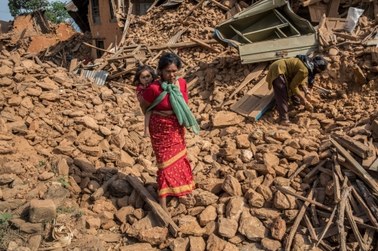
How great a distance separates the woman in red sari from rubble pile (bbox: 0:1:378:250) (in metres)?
0.21

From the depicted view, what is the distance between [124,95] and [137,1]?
8442 mm

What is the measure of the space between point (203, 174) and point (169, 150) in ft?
2.56

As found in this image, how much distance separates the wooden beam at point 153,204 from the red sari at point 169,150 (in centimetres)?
14

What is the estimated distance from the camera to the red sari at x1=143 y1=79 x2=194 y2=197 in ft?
10.4

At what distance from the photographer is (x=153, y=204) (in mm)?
3320

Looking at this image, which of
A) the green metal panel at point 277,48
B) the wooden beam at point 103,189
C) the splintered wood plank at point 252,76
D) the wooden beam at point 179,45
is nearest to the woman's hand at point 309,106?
the splintered wood plank at point 252,76

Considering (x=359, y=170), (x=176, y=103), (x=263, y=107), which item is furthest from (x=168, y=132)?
(x=263, y=107)

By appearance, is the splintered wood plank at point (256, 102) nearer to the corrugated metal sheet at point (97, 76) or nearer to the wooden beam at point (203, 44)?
the wooden beam at point (203, 44)

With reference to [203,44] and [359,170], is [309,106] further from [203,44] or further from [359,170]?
[203,44]

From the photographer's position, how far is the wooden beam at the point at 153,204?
122 inches

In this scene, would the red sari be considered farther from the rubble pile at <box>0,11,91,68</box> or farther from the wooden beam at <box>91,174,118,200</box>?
the rubble pile at <box>0,11,91,68</box>

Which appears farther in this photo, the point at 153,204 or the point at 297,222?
the point at 153,204

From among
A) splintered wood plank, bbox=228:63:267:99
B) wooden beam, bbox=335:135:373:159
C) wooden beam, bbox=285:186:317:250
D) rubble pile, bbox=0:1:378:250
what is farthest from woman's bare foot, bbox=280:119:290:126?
wooden beam, bbox=285:186:317:250

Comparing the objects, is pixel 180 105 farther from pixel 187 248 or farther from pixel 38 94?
pixel 38 94
